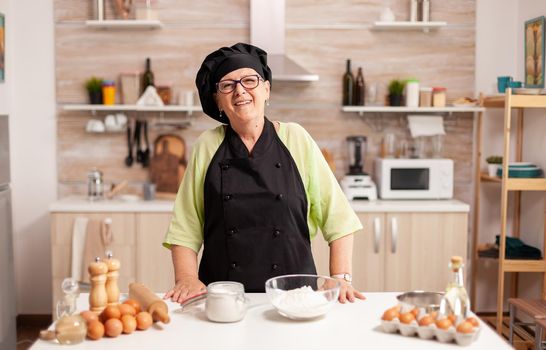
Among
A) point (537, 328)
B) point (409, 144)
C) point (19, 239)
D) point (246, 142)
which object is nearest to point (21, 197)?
point (19, 239)

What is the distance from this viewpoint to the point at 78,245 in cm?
440

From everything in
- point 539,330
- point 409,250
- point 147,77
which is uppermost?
point 147,77

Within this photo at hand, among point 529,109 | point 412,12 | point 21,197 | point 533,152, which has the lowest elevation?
point 21,197

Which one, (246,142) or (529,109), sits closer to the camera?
(246,142)

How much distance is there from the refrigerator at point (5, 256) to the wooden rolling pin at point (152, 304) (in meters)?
2.01

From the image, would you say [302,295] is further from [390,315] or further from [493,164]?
[493,164]

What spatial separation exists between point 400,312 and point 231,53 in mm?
1006

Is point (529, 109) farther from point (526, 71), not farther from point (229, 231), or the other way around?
point (229, 231)

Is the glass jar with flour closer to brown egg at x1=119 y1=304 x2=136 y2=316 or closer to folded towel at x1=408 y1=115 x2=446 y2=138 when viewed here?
brown egg at x1=119 y1=304 x2=136 y2=316

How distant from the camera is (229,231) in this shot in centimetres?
233

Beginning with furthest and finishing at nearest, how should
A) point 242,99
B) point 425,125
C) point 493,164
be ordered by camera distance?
point 425,125
point 493,164
point 242,99

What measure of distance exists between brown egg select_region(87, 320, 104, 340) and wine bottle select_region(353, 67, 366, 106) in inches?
131

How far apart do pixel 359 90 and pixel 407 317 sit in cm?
317

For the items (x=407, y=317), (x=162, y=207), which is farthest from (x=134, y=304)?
(x=162, y=207)
